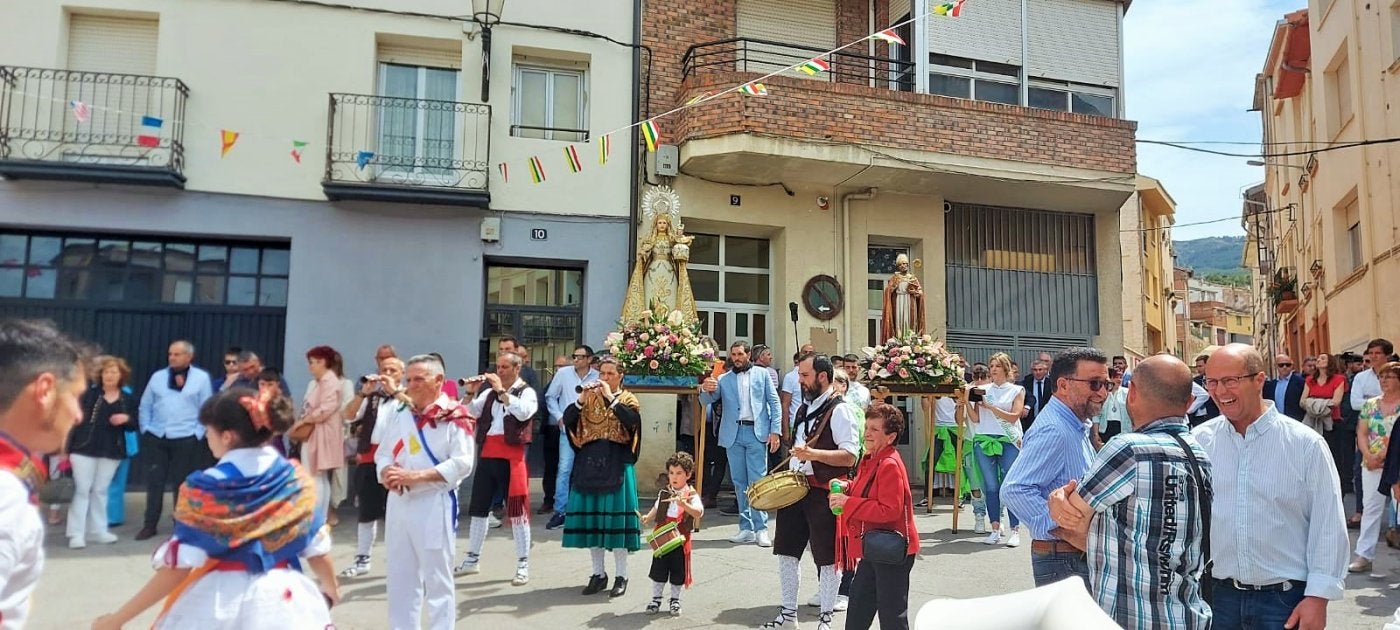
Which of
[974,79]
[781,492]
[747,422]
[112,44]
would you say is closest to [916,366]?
[747,422]

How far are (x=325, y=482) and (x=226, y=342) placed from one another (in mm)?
4582

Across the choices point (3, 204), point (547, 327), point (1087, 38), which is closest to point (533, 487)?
point (547, 327)

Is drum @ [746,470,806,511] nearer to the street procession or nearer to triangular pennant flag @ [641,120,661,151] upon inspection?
the street procession

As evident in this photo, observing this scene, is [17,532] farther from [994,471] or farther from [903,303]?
[903,303]

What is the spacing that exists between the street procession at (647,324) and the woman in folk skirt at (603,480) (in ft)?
0.12

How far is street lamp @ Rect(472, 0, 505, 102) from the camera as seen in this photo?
40.5 feet

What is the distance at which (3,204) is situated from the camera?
11.6 metres

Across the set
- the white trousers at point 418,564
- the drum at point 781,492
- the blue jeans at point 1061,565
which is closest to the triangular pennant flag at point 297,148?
the white trousers at point 418,564

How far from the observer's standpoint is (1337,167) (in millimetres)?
18734

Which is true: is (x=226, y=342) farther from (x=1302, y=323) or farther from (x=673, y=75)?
(x=1302, y=323)

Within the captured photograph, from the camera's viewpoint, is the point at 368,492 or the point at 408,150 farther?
the point at 408,150

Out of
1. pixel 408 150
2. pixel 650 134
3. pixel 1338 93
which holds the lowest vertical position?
pixel 408 150

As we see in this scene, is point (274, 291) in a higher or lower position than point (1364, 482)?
higher

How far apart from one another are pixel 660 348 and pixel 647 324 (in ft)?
1.21
